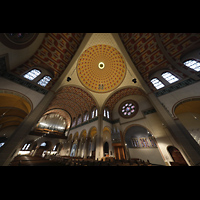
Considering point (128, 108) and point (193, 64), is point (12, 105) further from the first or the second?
point (193, 64)

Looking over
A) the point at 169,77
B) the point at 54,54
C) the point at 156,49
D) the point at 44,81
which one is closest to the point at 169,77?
the point at 169,77

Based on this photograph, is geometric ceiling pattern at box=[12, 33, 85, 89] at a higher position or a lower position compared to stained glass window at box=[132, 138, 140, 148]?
higher

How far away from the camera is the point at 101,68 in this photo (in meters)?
10.9

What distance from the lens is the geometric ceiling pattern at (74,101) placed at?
11656 millimetres

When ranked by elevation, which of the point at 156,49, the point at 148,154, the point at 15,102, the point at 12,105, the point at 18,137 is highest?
the point at 156,49

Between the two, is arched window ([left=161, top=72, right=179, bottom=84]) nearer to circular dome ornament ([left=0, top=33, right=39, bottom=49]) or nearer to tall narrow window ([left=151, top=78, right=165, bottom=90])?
tall narrow window ([left=151, top=78, right=165, bottom=90])

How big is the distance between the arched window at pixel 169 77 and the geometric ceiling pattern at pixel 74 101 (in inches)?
381

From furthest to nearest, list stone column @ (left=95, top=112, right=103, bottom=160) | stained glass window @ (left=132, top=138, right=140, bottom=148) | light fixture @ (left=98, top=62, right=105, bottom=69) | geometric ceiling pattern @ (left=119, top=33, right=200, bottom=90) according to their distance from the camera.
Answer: light fixture @ (left=98, top=62, right=105, bottom=69) → stained glass window @ (left=132, top=138, right=140, bottom=148) → stone column @ (left=95, top=112, right=103, bottom=160) → geometric ceiling pattern @ (left=119, top=33, right=200, bottom=90)

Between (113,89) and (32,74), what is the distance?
9.82 metres

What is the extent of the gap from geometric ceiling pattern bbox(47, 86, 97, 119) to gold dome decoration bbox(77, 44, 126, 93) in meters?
1.83

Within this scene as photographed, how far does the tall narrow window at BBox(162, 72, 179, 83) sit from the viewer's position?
7.24 m

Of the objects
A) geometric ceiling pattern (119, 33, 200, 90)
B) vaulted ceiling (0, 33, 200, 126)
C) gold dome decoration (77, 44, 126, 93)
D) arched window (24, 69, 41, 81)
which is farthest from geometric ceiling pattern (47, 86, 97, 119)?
geometric ceiling pattern (119, 33, 200, 90)

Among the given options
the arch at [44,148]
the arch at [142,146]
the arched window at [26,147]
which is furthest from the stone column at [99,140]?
the arched window at [26,147]
